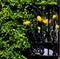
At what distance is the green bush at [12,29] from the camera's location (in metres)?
6.18

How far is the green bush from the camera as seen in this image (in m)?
6.18

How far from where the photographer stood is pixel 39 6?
21.7 feet

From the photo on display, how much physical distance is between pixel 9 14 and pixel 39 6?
842 millimetres

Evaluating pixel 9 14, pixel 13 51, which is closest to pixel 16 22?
pixel 9 14

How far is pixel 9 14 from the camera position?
246 inches

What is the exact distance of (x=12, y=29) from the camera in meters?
6.21

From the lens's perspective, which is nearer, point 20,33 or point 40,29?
point 20,33

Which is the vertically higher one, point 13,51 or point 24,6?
point 24,6

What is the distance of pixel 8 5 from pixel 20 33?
0.74 metres

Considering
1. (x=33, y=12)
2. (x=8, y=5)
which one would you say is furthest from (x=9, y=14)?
(x=33, y=12)

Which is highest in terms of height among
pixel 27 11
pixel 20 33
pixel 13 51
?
pixel 27 11

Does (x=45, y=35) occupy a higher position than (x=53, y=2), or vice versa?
(x=53, y=2)

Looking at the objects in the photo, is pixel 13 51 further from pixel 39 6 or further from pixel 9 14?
pixel 39 6

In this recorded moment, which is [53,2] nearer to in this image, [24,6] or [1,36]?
[24,6]
